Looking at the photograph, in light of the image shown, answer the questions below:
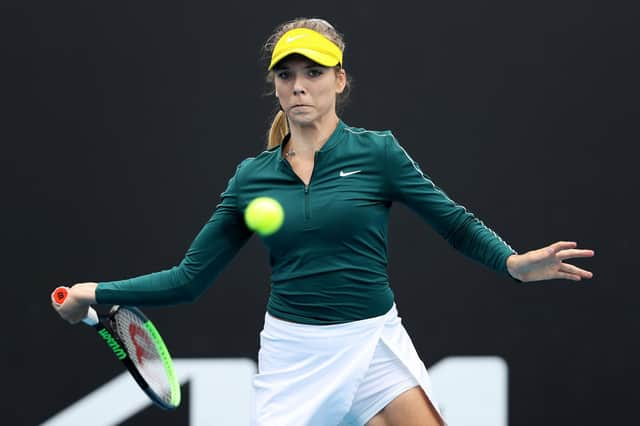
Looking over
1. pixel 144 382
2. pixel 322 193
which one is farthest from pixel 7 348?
pixel 322 193

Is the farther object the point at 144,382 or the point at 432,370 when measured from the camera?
the point at 432,370

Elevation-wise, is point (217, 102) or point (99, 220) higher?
point (217, 102)

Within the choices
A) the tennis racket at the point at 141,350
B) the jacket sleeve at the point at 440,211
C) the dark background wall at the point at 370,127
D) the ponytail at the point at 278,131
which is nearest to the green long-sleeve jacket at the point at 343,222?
the jacket sleeve at the point at 440,211

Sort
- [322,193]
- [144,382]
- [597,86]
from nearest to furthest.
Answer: [322,193] < [144,382] < [597,86]

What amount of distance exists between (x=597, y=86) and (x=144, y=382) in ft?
7.07

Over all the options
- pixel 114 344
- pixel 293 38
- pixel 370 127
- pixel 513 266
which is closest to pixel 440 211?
pixel 513 266

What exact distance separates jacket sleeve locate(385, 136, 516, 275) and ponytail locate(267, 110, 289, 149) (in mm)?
374

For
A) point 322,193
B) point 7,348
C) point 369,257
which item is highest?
point 322,193

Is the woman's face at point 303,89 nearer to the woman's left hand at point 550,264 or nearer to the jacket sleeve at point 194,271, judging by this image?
the jacket sleeve at point 194,271

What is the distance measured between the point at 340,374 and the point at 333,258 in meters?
0.29

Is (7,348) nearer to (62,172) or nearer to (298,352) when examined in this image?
(62,172)

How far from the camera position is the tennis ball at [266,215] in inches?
100

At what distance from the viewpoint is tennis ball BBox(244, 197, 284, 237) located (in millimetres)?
2547

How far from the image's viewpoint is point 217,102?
4.05m
